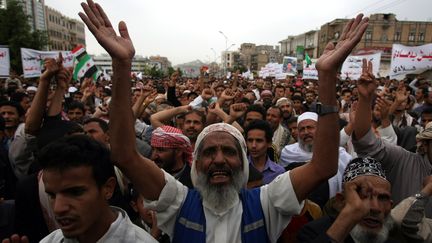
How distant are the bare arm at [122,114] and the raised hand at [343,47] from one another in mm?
1053

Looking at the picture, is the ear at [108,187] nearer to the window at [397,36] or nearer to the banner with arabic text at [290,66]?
the banner with arabic text at [290,66]

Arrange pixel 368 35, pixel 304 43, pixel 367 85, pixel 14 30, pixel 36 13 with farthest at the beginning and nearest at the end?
pixel 304 43, pixel 36 13, pixel 368 35, pixel 14 30, pixel 367 85

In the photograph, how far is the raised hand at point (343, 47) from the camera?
1.74 meters

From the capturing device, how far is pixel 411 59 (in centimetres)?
1022

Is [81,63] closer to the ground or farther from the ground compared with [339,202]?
farther from the ground

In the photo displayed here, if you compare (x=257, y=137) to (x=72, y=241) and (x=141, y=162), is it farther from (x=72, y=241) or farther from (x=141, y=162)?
(x=72, y=241)

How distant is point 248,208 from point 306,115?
2.58 metres

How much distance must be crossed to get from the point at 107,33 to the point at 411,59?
36.0 ft

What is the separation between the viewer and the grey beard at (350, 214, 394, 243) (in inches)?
75.9

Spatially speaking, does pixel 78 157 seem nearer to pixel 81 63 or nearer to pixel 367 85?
pixel 367 85

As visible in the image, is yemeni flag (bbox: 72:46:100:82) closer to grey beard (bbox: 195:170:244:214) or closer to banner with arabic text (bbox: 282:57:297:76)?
banner with arabic text (bbox: 282:57:297:76)

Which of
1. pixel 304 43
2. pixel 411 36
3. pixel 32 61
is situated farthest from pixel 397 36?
pixel 32 61

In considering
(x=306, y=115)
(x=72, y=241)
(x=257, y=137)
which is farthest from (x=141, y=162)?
(x=306, y=115)

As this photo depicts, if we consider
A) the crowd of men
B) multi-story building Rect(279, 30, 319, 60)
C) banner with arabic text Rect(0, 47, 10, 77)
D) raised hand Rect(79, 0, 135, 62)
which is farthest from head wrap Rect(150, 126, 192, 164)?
multi-story building Rect(279, 30, 319, 60)
